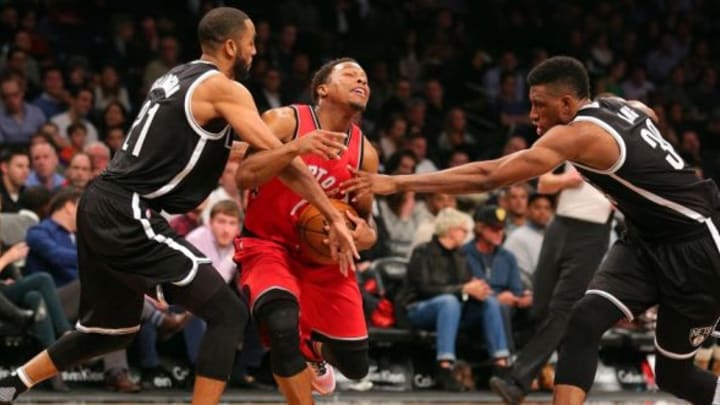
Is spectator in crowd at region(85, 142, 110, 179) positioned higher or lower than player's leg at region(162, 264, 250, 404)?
higher

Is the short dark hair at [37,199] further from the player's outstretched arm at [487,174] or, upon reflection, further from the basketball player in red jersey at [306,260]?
the player's outstretched arm at [487,174]

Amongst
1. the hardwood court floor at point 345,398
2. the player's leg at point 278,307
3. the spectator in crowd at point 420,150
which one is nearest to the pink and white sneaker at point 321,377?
the player's leg at point 278,307

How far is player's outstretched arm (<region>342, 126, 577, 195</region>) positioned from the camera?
714 centimetres

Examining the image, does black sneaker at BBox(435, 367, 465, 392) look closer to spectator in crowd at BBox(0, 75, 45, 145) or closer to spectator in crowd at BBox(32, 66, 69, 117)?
spectator in crowd at BBox(0, 75, 45, 145)

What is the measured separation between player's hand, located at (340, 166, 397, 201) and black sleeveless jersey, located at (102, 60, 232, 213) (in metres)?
0.74

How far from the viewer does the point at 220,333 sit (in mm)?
6887

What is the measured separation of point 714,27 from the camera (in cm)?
2000

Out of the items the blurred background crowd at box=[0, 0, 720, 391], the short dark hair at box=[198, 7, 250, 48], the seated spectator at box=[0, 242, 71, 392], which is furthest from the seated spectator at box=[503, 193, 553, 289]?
the short dark hair at box=[198, 7, 250, 48]

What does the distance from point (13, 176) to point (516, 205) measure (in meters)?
4.31

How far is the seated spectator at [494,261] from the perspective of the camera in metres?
11.5

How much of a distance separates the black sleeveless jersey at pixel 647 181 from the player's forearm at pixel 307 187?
124 centimetres

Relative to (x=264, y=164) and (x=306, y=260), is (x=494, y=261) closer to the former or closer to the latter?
(x=306, y=260)

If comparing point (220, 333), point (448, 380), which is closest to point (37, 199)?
point (448, 380)

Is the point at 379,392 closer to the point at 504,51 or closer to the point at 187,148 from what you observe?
the point at 187,148
